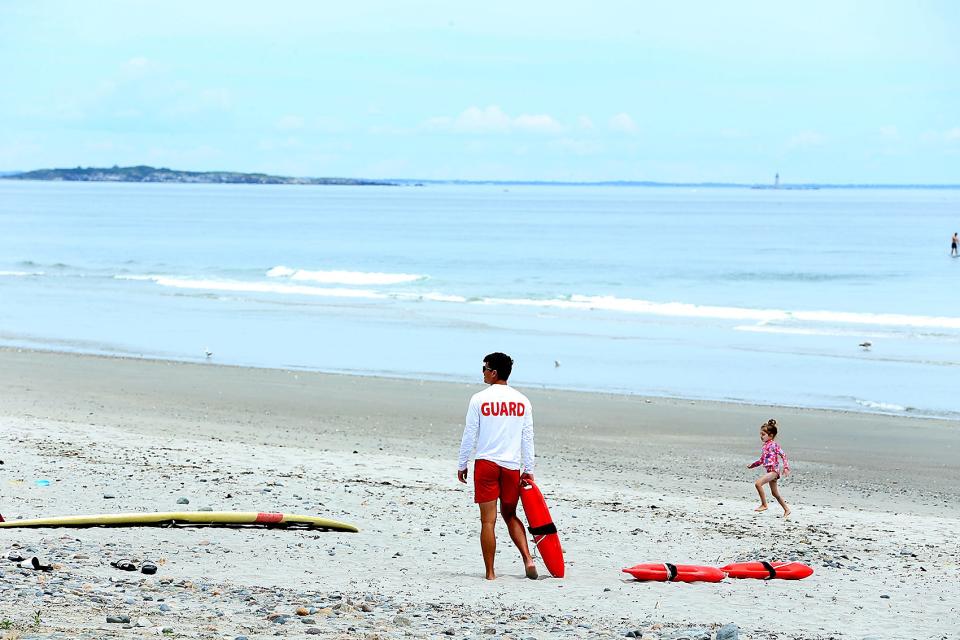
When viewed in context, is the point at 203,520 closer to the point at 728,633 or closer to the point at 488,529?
the point at 488,529

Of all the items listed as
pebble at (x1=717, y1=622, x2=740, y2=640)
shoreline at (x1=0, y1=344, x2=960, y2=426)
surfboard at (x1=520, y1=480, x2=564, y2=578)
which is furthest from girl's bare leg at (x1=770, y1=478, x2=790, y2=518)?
shoreline at (x1=0, y1=344, x2=960, y2=426)

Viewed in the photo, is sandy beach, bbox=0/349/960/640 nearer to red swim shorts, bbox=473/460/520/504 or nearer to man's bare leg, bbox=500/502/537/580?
man's bare leg, bbox=500/502/537/580

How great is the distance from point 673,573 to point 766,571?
695 mm

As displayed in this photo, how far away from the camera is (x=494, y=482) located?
7.84 m

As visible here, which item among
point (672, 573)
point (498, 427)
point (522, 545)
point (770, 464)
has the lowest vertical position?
point (672, 573)

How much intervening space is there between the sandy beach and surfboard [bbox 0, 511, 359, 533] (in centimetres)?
11

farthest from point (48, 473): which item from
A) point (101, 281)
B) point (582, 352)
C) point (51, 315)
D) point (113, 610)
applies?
point (101, 281)

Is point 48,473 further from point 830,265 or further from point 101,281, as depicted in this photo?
point 830,265

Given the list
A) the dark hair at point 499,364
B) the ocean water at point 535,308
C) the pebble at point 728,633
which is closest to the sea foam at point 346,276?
the ocean water at point 535,308

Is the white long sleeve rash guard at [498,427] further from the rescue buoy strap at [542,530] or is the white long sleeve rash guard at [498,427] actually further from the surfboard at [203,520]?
the surfboard at [203,520]

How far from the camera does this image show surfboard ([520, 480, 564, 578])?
806 cm

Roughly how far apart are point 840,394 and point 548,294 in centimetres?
2158

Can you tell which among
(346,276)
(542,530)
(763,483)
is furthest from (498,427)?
(346,276)

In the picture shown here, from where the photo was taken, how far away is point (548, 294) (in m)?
40.2
